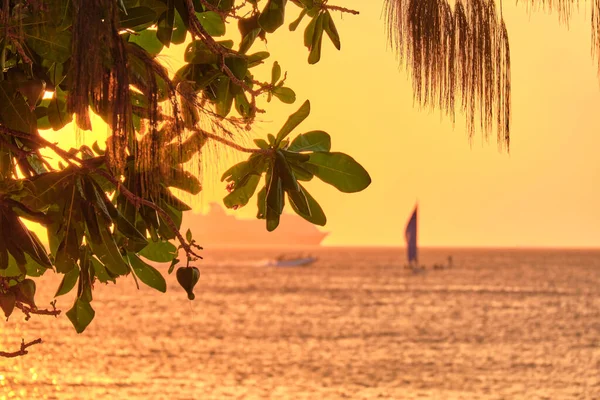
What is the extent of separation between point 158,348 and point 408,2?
31919mm

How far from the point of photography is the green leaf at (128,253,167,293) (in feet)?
8.46

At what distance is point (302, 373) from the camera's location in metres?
26.6

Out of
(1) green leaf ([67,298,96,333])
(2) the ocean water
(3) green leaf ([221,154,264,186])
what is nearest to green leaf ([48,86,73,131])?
(3) green leaf ([221,154,264,186])

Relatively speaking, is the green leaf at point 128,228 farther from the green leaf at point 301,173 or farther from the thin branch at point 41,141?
the green leaf at point 301,173

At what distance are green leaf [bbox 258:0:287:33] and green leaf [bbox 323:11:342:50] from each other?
Result: 25cm

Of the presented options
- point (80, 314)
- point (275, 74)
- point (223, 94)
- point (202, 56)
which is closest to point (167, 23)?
point (202, 56)

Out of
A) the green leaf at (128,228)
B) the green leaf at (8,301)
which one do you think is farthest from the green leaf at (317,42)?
the green leaf at (8,301)

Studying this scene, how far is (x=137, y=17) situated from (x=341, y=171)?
0.61 meters

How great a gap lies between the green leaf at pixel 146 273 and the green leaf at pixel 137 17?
796 mm

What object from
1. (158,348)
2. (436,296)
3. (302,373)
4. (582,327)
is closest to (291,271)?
(436,296)

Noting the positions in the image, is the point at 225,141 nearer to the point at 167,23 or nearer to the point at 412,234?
the point at 167,23

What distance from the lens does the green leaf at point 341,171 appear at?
2275 mm

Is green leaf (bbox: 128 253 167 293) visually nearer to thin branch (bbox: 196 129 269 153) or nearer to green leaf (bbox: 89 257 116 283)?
green leaf (bbox: 89 257 116 283)

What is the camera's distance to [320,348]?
32625mm
